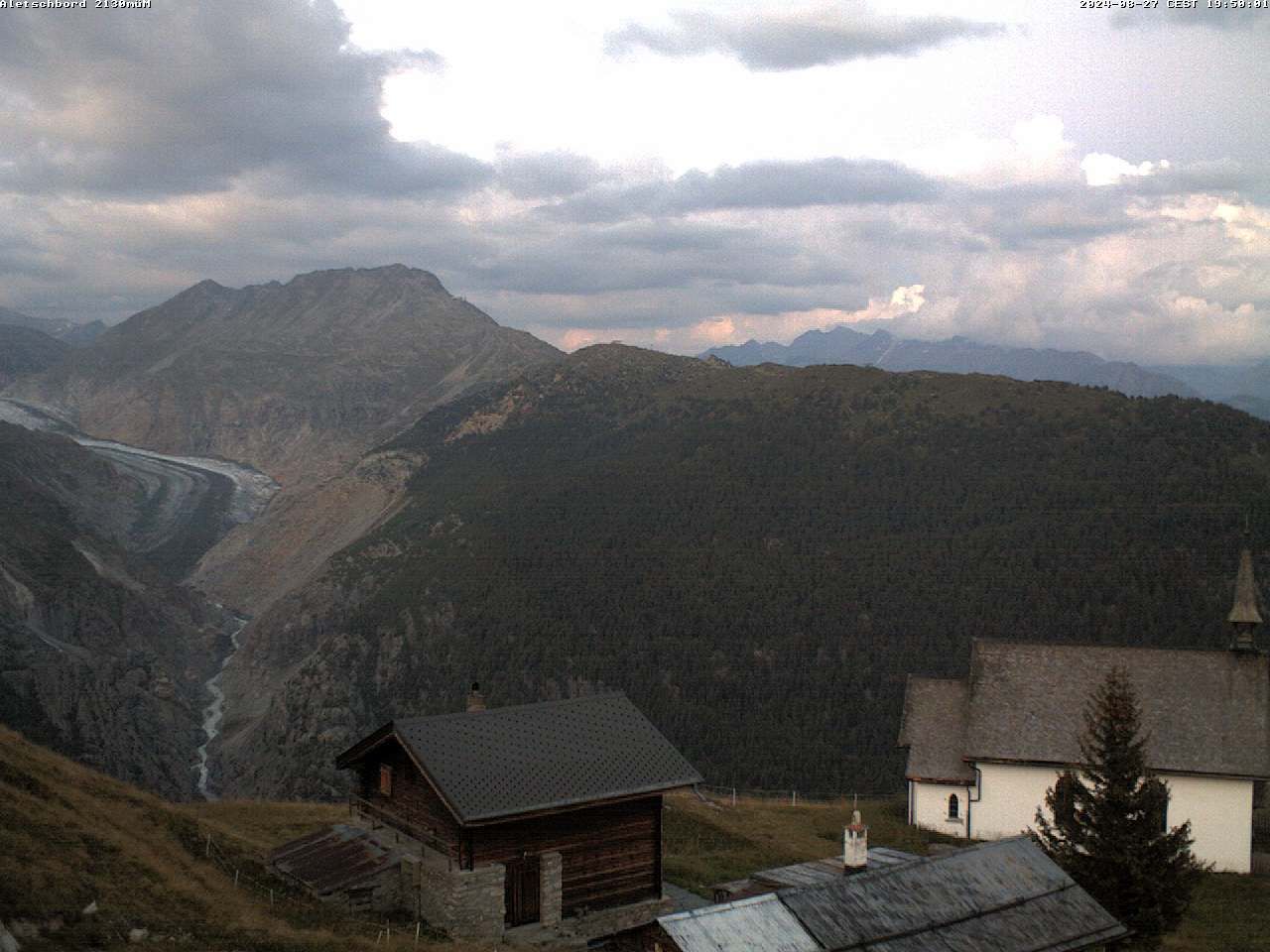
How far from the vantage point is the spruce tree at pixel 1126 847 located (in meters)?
24.2

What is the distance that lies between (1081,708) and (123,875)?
1161 inches

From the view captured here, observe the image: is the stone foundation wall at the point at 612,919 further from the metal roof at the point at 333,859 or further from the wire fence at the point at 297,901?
the metal roof at the point at 333,859

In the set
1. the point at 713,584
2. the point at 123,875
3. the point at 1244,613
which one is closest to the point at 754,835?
the point at 1244,613

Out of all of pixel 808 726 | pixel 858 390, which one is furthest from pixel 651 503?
pixel 808 726

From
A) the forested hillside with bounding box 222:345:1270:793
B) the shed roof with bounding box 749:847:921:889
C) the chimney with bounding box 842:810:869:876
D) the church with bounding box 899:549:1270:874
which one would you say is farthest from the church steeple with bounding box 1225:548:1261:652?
the forested hillside with bounding box 222:345:1270:793

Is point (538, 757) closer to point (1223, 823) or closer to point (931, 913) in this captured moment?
point (931, 913)

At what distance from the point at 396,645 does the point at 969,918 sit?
10683cm

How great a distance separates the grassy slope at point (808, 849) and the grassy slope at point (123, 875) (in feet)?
38.0

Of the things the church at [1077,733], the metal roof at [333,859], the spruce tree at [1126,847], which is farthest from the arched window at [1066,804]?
the metal roof at [333,859]

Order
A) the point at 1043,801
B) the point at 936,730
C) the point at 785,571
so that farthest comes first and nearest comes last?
1. the point at 785,571
2. the point at 936,730
3. the point at 1043,801

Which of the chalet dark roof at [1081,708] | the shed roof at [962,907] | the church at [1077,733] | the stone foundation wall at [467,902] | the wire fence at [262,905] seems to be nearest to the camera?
the shed roof at [962,907]

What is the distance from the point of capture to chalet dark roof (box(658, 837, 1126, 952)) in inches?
701

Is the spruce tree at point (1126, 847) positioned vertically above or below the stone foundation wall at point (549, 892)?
above

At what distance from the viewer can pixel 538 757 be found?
2589 centimetres
